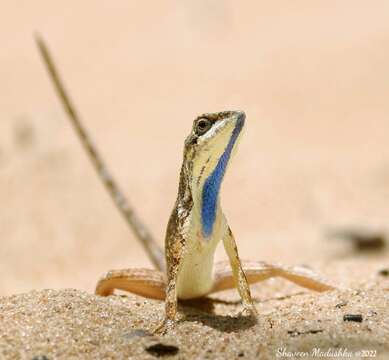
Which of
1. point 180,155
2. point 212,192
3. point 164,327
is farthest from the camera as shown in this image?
point 180,155

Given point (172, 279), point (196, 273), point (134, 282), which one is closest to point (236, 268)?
point (196, 273)

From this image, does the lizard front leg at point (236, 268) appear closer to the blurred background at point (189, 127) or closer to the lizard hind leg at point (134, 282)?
the lizard hind leg at point (134, 282)

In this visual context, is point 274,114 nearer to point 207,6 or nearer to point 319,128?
point 319,128

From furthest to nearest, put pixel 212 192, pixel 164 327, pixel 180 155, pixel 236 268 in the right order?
pixel 180 155, pixel 236 268, pixel 212 192, pixel 164 327

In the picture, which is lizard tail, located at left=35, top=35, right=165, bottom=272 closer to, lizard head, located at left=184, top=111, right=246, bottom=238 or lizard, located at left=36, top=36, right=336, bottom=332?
lizard, located at left=36, top=36, right=336, bottom=332

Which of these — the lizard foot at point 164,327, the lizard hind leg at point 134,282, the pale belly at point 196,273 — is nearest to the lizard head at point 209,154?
the pale belly at point 196,273

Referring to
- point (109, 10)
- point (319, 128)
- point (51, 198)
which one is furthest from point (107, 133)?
point (109, 10)

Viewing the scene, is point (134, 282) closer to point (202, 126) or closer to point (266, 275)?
point (266, 275)
